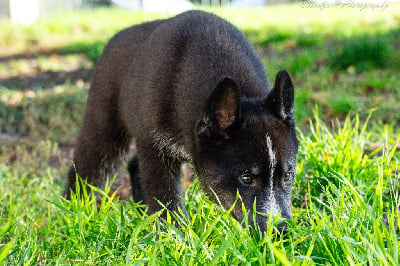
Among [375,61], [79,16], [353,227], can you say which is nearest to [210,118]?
[353,227]

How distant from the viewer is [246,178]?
3.29 m

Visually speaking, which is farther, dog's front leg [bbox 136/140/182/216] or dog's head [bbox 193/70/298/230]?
dog's front leg [bbox 136/140/182/216]

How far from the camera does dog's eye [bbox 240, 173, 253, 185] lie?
328 cm

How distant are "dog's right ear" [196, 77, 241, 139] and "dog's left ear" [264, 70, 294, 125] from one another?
0.26 m

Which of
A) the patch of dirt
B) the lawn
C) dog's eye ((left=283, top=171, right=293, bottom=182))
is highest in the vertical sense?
dog's eye ((left=283, top=171, right=293, bottom=182))

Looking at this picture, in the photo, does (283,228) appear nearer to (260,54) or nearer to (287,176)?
(287,176)

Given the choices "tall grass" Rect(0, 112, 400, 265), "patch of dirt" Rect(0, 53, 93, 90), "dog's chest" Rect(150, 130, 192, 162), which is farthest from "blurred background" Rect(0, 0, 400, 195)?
"dog's chest" Rect(150, 130, 192, 162)

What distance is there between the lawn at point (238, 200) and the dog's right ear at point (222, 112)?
441 mm

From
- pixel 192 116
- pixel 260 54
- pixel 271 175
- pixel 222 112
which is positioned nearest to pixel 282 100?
pixel 222 112

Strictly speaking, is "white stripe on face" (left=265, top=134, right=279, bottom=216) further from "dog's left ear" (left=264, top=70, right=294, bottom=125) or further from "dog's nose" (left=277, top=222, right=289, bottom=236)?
"dog's left ear" (left=264, top=70, right=294, bottom=125)

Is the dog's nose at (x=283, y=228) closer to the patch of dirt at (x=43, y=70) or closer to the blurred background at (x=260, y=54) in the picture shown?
the blurred background at (x=260, y=54)

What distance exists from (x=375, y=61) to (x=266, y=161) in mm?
6419

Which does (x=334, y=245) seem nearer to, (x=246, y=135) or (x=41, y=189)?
(x=246, y=135)

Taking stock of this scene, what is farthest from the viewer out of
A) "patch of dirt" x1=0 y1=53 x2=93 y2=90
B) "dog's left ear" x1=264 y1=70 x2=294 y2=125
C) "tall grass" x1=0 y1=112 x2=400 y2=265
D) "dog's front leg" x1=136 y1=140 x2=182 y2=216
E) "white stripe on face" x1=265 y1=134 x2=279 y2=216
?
"patch of dirt" x1=0 y1=53 x2=93 y2=90
